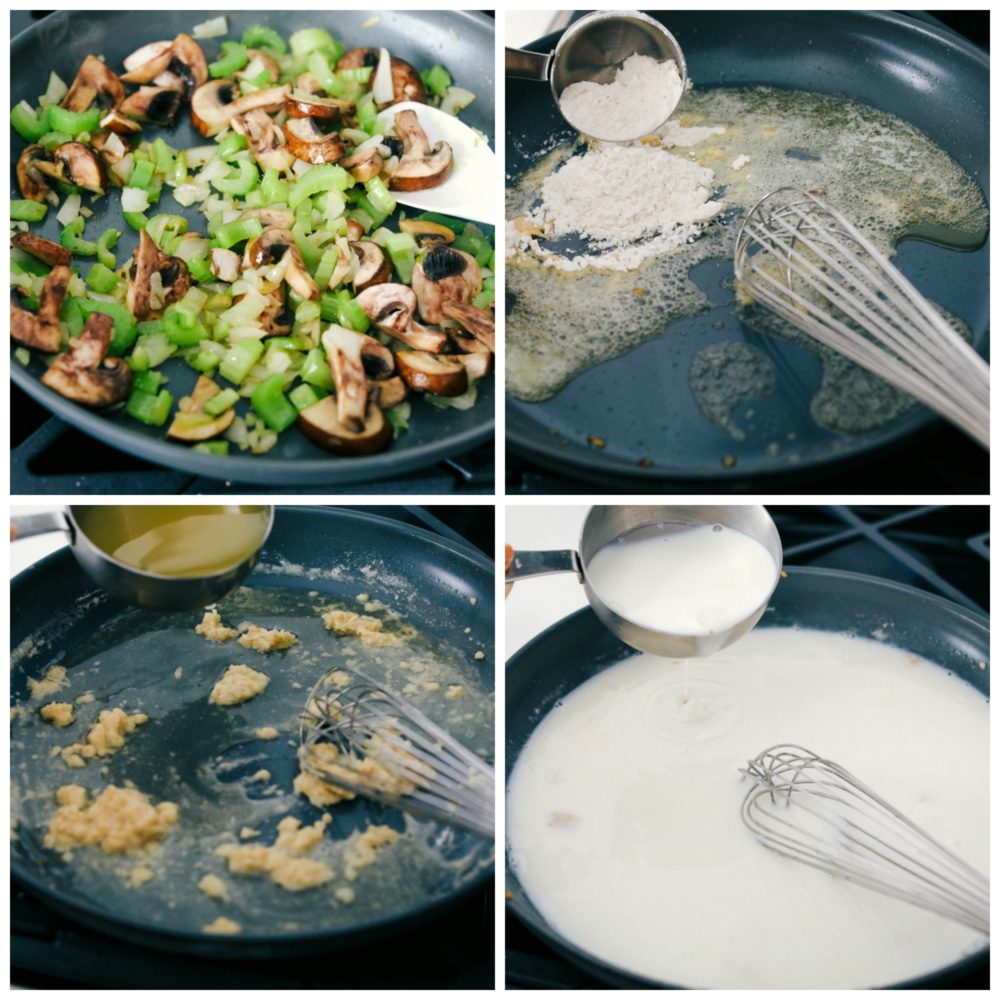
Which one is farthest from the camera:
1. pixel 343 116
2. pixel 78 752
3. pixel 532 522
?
pixel 343 116

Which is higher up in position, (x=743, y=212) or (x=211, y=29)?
(x=211, y=29)

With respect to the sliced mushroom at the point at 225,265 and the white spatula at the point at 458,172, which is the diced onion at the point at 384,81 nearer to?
the white spatula at the point at 458,172

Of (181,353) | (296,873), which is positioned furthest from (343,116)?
(296,873)

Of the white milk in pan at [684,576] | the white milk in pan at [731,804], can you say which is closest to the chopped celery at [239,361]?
the white milk in pan at [684,576]

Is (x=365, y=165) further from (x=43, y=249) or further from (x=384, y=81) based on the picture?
(x=43, y=249)

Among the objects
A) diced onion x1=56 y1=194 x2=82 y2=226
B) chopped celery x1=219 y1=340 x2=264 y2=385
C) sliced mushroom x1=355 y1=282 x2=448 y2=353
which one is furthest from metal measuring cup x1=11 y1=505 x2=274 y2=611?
diced onion x1=56 y1=194 x2=82 y2=226

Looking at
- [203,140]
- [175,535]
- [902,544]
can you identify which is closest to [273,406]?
[175,535]

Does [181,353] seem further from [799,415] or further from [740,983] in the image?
[740,983]
